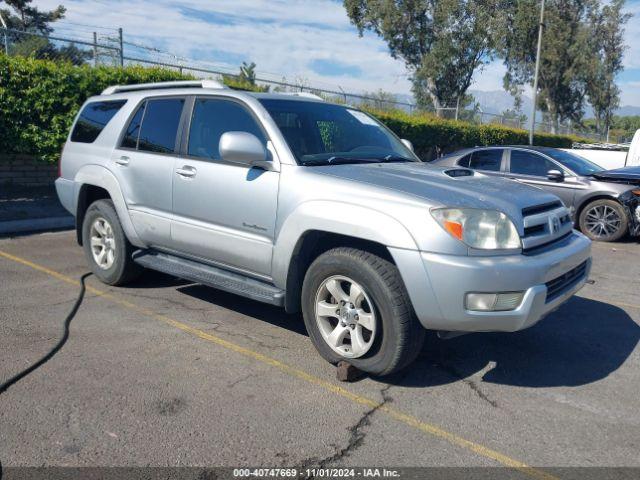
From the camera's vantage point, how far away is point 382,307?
11.7 feet

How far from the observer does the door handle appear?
4658 millimetres

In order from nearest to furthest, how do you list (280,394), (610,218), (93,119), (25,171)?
(280,394) → (93,119) → (610,218) → (25,171)

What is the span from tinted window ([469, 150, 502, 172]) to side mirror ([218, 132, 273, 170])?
277 inches

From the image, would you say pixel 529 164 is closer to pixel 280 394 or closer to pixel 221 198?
pixel 221 198

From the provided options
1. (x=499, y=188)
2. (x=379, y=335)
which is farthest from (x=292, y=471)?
(x=499, y=188)

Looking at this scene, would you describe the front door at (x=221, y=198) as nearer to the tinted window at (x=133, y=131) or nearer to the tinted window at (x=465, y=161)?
the tinted window at (x=133, y=131)

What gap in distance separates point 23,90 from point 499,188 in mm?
8578

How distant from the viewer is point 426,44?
39.6 m

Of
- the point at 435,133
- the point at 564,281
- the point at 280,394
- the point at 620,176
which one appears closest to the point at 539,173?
the point at 620,176

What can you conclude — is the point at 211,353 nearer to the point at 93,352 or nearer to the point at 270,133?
the point at 93,352

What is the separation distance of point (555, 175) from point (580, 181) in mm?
418

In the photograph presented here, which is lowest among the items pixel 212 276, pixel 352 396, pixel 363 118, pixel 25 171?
pixel 352 396

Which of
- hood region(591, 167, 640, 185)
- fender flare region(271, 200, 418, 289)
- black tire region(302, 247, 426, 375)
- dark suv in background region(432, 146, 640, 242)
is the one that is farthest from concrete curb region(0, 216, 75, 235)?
hood region(591, 167, 640, 185)

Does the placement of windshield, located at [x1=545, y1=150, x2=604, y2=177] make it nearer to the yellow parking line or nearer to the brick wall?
the yellow parking line
